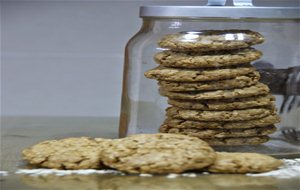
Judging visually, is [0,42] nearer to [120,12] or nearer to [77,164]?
[120,12]

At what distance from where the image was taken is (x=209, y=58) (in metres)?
0.74

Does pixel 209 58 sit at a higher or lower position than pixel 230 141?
higher

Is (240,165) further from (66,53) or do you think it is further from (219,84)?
(66,53)

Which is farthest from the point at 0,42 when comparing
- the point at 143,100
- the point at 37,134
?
the point at 143,100

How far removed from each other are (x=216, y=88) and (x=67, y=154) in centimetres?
20

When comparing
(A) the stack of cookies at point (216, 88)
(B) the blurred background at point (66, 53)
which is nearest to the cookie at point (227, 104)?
(A) the stack of cookies at point (216, 88)

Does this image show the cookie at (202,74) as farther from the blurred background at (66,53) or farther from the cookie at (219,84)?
the blurred background at (66,53)

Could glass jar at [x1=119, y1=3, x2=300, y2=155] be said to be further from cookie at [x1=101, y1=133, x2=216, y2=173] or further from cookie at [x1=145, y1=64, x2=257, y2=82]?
cookie at [x1=101, y1=133, x2=216, y2=173]

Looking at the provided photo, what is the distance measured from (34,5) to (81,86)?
0.19 m

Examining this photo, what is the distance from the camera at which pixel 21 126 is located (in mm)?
1070

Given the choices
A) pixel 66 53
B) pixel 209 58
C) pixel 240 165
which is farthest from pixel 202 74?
pixel 66 53

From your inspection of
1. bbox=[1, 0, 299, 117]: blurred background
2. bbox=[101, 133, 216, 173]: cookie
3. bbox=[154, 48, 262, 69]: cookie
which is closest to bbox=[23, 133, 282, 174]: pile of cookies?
bbox=[101, 133, 216, 173]: cookie

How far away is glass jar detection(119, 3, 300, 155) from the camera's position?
766 millimetres

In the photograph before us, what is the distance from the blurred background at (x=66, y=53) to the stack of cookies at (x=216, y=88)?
18.9 inches
